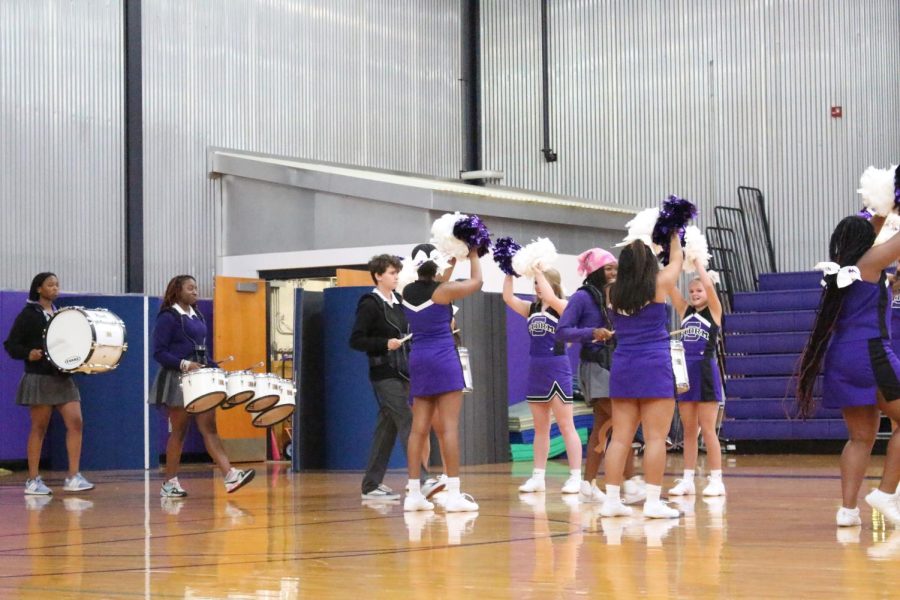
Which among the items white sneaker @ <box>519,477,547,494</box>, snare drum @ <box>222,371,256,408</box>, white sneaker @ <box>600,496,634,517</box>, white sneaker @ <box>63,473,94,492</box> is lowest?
white sneaker @ <box>63,473,94,492</box>

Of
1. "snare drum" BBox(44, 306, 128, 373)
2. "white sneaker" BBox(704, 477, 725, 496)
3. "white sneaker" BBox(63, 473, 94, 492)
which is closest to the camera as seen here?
"white sneaker" BBox(704, 477, 725, 496)

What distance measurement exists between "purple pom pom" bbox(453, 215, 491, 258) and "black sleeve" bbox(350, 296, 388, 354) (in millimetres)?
1357

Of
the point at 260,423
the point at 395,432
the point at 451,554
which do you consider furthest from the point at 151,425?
the point at 451,554

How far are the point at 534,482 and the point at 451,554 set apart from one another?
359 centimetres

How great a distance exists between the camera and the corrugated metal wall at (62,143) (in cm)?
1354

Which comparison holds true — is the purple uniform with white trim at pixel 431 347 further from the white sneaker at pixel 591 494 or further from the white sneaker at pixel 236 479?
the white sneaker at pixel 236 479

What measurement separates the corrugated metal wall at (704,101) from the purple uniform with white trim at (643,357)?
11.0m

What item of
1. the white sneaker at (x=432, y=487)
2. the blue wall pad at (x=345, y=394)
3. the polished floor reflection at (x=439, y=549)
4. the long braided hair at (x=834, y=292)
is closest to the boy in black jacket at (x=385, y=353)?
the white sneaker at (x=432, y=487)

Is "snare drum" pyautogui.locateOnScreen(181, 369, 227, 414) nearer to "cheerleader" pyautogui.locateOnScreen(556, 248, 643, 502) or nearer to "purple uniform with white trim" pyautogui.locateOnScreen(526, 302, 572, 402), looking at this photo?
"purple uniform with white trim" pyautogui.locateOnScreen(526, 302, 572, 402)

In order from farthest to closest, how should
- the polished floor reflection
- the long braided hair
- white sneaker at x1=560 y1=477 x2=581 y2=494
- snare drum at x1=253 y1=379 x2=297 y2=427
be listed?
snare drum at x1=253 y1=379 x2=297 y2=427
white sneaker at x1=560 y1=477 x2=581 y2=494
the long braided hair
the polished floor reflection

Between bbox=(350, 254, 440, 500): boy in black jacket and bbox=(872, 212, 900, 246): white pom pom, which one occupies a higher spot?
bbox=(872, 212, 900, 246): white pom pom

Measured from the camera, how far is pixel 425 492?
27.2 ft

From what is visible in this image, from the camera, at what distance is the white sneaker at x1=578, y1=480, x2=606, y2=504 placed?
26.6 feet

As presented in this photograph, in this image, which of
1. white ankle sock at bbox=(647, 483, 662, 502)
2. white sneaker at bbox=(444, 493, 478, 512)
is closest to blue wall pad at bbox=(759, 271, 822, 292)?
white sneaker at bbox=(444, 493, 478, 512)
